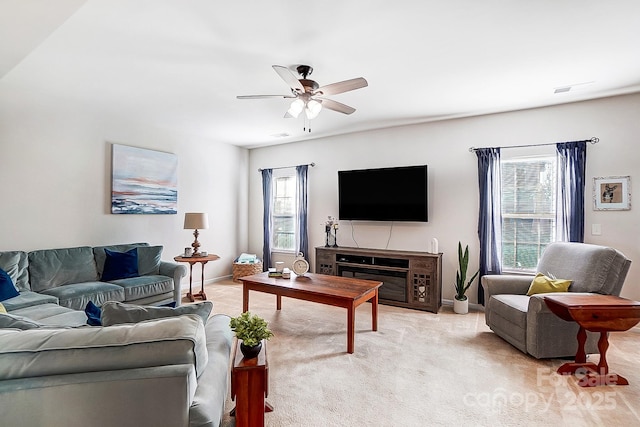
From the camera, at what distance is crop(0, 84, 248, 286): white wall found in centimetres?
355

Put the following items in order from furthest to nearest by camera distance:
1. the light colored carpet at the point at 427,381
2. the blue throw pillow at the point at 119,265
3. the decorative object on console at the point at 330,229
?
the decorative object on console at the point at 330,229 < the blue throw pillow at the point at 119,265 < the light colored carpet at the point at 427,381

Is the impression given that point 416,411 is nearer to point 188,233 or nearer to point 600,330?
point 600,330

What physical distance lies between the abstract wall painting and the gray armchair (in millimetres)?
4688

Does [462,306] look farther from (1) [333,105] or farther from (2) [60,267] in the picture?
(2) [60,267]

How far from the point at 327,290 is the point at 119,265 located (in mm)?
2641

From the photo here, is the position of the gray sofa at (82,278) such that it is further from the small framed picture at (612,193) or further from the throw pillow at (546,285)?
the small framed picture at (612,193)

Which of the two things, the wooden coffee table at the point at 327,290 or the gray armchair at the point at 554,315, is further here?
the wooden coffee table at the point at 327,290

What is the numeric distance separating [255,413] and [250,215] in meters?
5.31

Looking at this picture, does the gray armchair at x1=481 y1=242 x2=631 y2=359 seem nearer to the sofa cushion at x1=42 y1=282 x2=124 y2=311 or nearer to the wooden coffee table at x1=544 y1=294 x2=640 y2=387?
the wooden coffee table at x1=544 y1=294 x2=640 y2=387

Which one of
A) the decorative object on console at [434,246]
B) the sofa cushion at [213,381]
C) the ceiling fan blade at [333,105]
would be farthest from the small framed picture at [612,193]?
the sofa cushion at [213,381]

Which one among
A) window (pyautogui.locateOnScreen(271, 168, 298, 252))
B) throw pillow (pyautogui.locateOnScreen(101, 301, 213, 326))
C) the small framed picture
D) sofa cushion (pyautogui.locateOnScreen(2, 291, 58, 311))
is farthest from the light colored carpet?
window (pyautogui.locateOnScreen(271, 168, 298, 252))

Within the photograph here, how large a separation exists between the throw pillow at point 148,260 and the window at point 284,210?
2.34m

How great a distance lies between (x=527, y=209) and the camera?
407cm

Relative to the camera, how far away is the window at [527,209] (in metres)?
3.96
